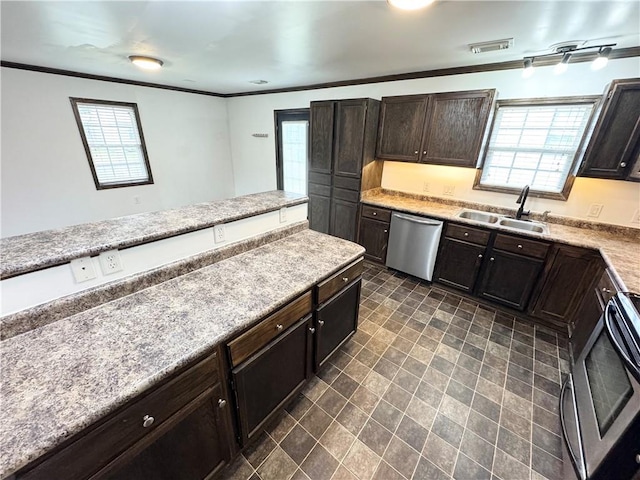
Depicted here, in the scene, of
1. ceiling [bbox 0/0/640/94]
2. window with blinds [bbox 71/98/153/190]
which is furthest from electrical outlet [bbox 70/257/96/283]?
window with blinds [bbox 71/98/153/190]

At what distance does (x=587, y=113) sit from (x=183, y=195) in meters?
5.80

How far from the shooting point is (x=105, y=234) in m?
1.29

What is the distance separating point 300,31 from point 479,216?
8.59ft

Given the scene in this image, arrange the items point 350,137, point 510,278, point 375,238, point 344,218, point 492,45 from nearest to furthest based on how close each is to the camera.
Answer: point 492,45 < point 510,278 < point 350,137 < point 375,238 < point 344,218

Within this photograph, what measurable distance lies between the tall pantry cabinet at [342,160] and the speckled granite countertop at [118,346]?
211cm

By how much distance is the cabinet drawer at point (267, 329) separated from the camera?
1146 mm

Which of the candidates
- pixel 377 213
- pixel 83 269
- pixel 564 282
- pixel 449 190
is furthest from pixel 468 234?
pixel 83 269

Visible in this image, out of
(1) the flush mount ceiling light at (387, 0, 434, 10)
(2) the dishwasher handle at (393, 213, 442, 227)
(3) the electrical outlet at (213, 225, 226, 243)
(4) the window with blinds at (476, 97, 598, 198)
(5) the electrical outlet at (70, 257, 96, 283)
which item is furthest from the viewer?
(2) the dishwasher handle at (393, 213, 442, 227)

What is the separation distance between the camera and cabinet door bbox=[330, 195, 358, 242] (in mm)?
3518

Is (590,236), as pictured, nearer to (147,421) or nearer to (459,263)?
(459,263)

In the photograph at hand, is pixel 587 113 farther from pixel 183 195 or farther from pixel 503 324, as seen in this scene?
pixel 183 195

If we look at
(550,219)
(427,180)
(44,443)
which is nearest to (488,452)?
(44,443)

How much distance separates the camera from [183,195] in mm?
5027

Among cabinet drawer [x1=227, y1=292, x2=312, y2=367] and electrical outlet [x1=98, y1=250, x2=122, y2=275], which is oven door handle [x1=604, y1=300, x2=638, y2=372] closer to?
cabinet drawer [x1=227, y1=292, x2=312, y2=367]
